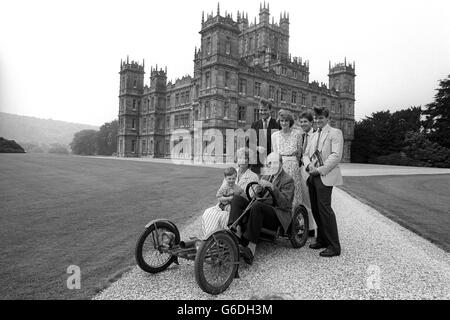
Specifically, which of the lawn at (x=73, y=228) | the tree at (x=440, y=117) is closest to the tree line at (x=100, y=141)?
the lawn at (x=73, y=228)

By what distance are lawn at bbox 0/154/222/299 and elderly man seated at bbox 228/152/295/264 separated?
1765 millimetres

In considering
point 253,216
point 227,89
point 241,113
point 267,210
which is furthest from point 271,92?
point 253,216

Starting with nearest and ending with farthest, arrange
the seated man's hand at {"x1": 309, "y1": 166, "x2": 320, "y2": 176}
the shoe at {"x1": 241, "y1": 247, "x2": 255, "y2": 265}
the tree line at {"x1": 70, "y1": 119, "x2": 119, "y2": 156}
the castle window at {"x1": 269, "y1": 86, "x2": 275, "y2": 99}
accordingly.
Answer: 1. the shoe at {"x1": 241, "y1": 247, "x2": 255, "y2": 265}
2. the seated man's hand at {"x1": 309, "y1": 166, "x2": 320, "y2": 176}
3. the castle window at {"x1": 269, "y1": 86, "x2": 275, "y2": 99}
4. the tree line at {"x1": 70, "y1": 119, "x2": 119, "y2": 156}

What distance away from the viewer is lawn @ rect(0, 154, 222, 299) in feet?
12.8

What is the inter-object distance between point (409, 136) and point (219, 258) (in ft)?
172

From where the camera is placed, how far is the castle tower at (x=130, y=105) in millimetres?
54906

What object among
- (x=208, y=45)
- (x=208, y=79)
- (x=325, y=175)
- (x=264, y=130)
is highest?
(x=208, y=45)

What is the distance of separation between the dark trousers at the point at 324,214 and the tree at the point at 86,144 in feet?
239

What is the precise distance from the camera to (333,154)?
16.4 feet

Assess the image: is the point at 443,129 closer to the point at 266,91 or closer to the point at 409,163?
the point at 409,163

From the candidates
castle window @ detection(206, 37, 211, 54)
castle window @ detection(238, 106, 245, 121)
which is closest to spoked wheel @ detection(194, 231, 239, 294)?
castle window @ detection(238, 106, 245, 121)

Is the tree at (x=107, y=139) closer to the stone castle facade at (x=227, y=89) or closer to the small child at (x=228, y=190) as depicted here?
the stone castle facade at (x=227, y=89)

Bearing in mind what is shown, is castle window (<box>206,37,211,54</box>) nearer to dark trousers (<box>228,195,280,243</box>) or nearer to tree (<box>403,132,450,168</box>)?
tree (<box>403,132,450,168</box>)

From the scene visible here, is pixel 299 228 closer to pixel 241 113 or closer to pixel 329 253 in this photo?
pixel 329 253
